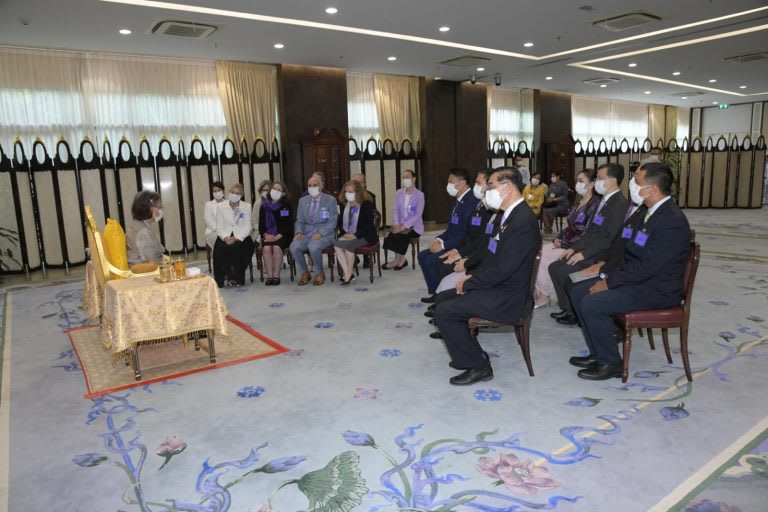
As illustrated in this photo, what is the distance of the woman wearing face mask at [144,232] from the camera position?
4582 millimetres

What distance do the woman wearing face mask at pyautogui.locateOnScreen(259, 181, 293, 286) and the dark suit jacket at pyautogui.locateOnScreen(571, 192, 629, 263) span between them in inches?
146

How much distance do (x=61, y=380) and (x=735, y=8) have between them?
8.22 meters

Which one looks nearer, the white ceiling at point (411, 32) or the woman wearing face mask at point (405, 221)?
the white ceiling at point (411, 32)

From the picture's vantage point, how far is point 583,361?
3820 mm

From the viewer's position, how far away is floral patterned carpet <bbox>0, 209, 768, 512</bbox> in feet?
7.93

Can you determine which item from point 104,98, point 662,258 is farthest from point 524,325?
point 104,98

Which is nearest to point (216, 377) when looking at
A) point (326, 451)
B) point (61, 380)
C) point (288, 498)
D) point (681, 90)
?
point (61, 380)

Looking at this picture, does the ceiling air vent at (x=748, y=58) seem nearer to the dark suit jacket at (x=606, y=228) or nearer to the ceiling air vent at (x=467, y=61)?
the ceiling air vent at (x=467, y=61)

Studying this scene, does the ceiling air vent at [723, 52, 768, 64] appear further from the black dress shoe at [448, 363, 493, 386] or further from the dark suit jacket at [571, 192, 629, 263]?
the black dress shoe at [448, 363, 493, 386]

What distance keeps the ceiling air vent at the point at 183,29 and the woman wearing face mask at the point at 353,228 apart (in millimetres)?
2680

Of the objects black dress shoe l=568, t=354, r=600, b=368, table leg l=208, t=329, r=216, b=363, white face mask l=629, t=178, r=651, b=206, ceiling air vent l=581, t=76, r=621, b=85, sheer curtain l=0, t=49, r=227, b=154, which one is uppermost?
ceiling air vent l=581, t=76, r=621, b=85

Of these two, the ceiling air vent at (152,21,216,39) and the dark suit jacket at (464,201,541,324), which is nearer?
the dark suit jacket at (464,201,541,324)

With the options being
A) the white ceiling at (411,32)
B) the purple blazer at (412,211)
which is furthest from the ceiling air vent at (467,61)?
the purple blazer at (412,211)

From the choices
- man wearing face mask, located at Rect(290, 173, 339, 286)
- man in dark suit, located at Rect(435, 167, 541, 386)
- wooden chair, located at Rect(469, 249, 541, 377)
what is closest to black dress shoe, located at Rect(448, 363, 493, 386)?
man in dark suit, located at Rect(435, 167, 541, 386)
